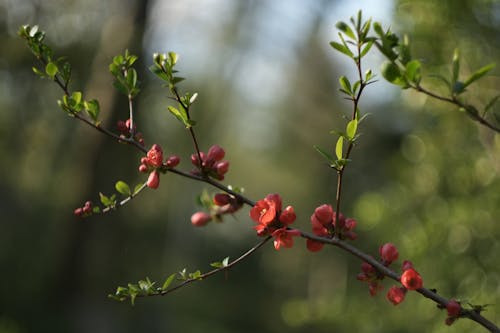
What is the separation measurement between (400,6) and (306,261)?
7.91m

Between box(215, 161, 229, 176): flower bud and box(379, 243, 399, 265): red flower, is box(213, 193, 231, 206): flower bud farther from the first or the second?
box(379, 243, 399, 265): red flower

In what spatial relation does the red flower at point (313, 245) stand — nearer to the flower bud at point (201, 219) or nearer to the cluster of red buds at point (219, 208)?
the cluster of red buds at point (219, 208)

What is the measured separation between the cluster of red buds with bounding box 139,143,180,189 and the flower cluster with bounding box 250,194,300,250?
0.56 feet

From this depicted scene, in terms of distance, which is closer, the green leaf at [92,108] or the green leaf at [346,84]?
the green leaf at [346,84]

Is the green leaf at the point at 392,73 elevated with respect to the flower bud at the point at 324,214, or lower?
elevated

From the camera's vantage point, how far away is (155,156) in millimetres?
1005

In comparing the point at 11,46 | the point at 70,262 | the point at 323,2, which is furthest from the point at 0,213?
the point at 323,2

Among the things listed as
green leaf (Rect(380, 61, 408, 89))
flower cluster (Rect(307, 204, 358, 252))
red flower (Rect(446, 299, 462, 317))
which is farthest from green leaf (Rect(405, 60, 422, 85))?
red flower (Rect(446, 299, 462, 317))

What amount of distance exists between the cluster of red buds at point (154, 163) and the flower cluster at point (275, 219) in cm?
17

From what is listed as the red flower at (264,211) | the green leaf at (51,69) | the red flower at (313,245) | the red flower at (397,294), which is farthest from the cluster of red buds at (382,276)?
the green leaf at (51,69)

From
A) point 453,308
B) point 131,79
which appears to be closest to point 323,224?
point 453,308

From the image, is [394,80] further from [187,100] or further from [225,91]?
[225,91]

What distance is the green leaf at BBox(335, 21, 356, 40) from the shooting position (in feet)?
2.75

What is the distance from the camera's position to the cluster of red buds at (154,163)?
1004mm
